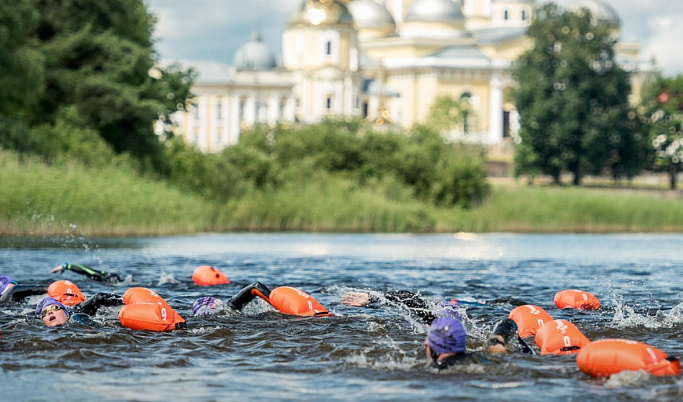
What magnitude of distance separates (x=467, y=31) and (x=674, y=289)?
408 ft

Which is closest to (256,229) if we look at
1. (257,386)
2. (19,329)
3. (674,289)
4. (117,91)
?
(117,91)

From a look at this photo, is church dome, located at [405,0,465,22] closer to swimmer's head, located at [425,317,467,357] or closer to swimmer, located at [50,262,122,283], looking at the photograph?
swimmer, located at [50,262,122,283]

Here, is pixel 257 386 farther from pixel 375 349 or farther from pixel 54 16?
pixel 54 16

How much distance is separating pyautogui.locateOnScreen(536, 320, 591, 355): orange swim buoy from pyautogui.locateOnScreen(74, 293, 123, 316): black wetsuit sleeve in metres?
6.37

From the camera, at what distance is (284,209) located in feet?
162

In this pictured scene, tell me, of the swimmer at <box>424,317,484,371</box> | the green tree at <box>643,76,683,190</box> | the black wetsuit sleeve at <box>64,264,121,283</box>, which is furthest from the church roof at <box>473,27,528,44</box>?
the swimmer at <box>424,317,484,371</box>

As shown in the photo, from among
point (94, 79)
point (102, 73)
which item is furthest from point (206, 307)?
point (102, 73)

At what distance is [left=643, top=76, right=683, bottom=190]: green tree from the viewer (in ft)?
299

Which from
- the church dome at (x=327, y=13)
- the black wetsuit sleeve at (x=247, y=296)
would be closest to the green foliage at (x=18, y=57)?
the black wetsuit sleeve at (x=247, y=296)

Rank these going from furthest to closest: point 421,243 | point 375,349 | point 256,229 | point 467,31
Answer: point 467,31 → point 256,229 → point 421,243 → point 375,349

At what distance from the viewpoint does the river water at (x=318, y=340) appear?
1323 cm

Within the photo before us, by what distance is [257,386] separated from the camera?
44.2ft

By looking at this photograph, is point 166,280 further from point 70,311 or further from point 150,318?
point 150,318

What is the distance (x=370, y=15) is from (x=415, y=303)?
440 feet
